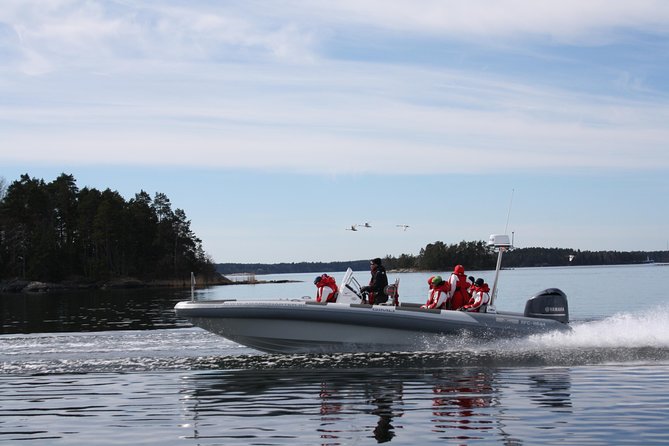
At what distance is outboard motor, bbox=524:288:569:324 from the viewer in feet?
50.3

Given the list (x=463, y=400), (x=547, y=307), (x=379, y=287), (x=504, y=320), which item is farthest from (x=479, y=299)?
(x=463, y=400)

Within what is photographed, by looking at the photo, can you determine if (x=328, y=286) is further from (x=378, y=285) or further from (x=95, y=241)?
(x=95, y=241)

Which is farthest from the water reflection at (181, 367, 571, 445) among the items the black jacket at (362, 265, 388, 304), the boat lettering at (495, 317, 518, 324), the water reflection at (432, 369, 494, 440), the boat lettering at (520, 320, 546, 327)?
the black jacket at (362, 265, 388, 304)

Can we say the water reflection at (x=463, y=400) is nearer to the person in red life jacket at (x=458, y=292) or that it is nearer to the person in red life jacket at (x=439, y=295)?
the person in red life jacket at (x=439, y=295)

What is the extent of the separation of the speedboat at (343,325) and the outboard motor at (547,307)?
51 centimetres

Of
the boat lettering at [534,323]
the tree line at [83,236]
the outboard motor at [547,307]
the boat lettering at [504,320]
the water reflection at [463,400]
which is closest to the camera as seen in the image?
the water reflection at [463,400]

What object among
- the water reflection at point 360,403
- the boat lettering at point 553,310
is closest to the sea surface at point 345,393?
the water reflection at point 360,403

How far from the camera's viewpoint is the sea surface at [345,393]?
8484 millimetres

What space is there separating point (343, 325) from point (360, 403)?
428 centimetres

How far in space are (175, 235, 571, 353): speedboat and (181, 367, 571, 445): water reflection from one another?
61.5 inches

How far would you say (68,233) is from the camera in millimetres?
88000

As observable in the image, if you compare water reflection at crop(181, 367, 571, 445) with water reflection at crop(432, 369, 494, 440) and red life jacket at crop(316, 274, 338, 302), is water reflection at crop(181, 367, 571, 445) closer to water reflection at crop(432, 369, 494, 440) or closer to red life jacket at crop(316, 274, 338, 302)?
water reflection at crop(432, 369, 494, 440)

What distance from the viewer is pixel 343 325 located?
1448cm

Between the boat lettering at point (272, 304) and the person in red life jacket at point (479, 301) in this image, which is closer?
the boat lettering at point (272, 304)
